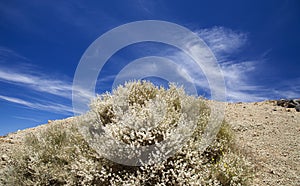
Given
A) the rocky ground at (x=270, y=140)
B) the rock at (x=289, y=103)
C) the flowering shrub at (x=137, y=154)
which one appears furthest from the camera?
the rock at (x=289, y=103)

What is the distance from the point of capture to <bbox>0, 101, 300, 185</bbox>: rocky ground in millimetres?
6852

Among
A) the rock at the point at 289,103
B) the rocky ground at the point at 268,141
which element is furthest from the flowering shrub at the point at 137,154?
the rock at the point at 289,103

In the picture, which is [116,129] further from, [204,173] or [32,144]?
[32,144]

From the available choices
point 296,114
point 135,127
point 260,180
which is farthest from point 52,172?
point 296,114

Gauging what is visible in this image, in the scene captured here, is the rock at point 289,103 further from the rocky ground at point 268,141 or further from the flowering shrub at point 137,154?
the flowering shrub at point 137,154

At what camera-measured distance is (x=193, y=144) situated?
646 cm

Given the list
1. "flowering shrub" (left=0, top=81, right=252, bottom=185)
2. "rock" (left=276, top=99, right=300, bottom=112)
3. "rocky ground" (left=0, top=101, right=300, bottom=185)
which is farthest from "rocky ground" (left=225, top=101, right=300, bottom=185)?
"flowering shrub" (left=0, top=81, right=252, bottom=185)

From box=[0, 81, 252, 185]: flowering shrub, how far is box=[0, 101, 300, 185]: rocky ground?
0.73m

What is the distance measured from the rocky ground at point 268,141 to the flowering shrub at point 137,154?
0.73m

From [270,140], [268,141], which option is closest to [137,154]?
[268,141]

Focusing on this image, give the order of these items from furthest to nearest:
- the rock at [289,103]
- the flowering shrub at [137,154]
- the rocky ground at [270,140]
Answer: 1. the rock at [289,103]
2. the rocky ground at [270,140]
3. the flowering shrub at [137,154]

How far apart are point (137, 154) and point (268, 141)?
14.8 feet

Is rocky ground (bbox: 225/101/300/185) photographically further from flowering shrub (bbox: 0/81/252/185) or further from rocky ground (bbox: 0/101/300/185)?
flowering shrub (bbox: 0/81/252/185)

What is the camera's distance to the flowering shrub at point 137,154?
598cm
